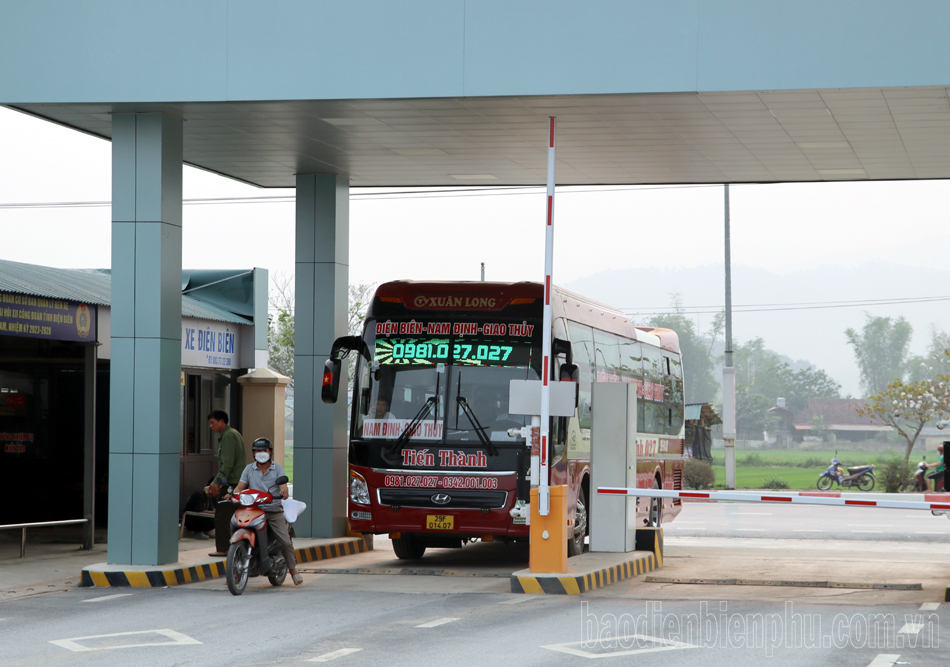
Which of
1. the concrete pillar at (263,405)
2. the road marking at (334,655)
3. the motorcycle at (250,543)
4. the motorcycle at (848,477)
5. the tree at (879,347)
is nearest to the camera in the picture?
the road marking at (334,655)

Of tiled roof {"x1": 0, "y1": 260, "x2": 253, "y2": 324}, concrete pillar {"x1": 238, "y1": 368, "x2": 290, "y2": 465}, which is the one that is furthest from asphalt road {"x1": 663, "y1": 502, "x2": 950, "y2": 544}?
tiled roof {"x1": 0, "y1": 260, "x2": 253, "y2": 324}

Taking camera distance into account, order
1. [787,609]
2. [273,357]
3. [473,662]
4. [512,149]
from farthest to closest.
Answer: [273,357]
[512,149]
[787,609]
[473,662]

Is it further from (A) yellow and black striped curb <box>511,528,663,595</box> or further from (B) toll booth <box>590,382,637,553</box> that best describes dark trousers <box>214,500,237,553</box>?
(B) toll booth <box>590,382,637,553</box>

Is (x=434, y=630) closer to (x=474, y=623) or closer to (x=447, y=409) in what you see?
(x=474, y=623)

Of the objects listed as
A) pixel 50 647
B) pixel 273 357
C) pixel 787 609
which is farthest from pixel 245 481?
pixel 273 357

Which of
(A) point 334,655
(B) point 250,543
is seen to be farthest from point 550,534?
(A) point 334,655

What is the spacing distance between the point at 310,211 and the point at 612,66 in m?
6.21

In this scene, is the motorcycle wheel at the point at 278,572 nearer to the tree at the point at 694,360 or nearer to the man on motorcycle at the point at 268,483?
the man on motorcycle at the point at 268,483

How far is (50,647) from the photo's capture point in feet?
28.0

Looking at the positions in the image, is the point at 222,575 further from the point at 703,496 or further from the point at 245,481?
the point at 703,496

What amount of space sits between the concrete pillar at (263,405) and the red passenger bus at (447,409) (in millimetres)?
4807

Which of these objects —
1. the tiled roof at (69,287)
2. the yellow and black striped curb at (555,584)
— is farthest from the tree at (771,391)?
the yellow and black striped curb at (555,584)

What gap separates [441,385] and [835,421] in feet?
307

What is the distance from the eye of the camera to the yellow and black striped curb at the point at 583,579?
447 inches
